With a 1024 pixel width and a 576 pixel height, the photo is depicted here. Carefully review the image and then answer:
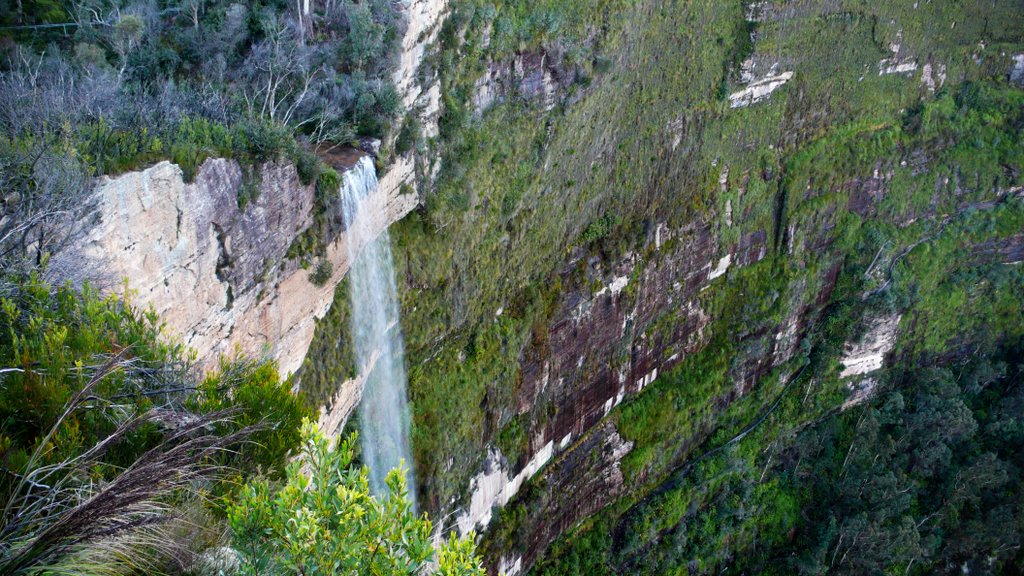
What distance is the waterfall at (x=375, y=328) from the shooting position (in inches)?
421

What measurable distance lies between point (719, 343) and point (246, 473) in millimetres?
22748

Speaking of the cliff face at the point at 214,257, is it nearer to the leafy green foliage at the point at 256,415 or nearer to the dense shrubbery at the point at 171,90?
the dense shrubbery at the point at 171,90

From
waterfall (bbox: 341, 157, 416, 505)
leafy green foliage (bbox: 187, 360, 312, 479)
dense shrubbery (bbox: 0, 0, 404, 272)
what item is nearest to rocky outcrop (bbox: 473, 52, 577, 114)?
dense shrubbery (bbox: 0, 0, 404, 272)

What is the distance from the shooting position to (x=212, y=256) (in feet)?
26.0

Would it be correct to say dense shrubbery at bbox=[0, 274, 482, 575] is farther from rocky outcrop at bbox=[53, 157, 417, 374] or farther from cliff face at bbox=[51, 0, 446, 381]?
cliff face at bbox=[51, 0, 446, 381]

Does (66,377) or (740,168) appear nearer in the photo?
(66,377)

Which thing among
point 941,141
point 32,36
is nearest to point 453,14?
point 32,36

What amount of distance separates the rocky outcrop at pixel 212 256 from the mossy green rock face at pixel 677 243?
47.1 inches

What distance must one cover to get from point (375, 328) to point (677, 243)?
44.3 feet

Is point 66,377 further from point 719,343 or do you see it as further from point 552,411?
point 719,343

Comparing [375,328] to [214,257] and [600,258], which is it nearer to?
[214,257]

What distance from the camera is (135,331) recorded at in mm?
5555

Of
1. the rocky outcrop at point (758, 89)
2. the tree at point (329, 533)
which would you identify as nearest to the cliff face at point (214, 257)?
the tree at point (329, 533)

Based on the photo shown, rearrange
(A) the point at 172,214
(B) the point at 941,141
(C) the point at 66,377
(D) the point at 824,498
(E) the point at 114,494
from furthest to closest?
(B) the point at 941,141, (D) the point at 824,498, (A) the point at 172,214, (C) the point at 66,377, (E) the point at 114,494
